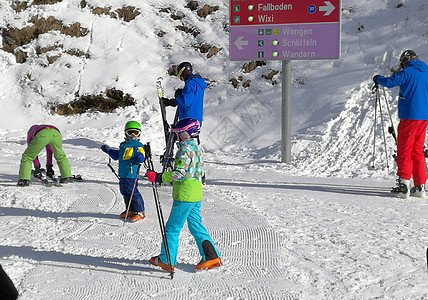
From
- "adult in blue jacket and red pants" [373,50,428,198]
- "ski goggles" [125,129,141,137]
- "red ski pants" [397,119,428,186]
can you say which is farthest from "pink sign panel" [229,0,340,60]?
"ski goggles" [125,129,141,137]

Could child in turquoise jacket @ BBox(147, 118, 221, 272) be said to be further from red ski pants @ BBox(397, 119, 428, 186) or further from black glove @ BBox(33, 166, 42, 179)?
black glove @ BBox(33, 166, 42, 179)

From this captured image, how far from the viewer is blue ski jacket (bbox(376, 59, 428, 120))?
733cm

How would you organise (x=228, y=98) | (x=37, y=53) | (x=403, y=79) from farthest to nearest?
(x=37, y=53), (x=228, y=98), (x=403, y=79)

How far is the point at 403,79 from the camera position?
7.35 metres

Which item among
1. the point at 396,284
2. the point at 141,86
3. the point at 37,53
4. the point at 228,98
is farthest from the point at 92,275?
the point at 37,53

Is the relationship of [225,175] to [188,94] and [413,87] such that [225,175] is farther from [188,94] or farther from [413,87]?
[413,87]

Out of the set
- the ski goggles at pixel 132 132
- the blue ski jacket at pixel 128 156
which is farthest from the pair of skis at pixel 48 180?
the ski goggles at pixel 132 132

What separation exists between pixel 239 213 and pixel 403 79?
3.15m

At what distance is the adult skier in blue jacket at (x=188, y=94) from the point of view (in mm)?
7676

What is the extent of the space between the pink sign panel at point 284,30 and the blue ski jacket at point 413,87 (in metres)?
→ 3.22

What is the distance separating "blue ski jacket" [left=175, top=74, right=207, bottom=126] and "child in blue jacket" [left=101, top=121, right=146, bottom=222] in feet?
4.70

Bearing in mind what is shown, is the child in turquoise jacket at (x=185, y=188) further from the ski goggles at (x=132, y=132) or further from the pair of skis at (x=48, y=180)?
the pair of skis at (x=48, y=180)

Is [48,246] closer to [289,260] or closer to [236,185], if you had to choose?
[289,260]

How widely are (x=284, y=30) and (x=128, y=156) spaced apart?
5.77 m
